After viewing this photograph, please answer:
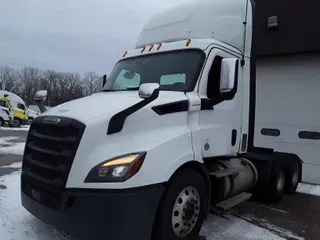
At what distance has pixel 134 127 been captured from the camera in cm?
362

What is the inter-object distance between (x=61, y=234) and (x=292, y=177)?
5.38 metres

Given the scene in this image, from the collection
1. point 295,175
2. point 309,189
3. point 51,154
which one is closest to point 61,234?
point 51,154

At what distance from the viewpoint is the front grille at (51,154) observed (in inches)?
132

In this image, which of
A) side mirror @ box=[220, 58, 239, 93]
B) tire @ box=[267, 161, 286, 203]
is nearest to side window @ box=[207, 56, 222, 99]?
side mirror @ box=[220, 58, 239, 93]

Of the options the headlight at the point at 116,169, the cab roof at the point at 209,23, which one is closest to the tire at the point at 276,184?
the cab roof at the point at 209,23

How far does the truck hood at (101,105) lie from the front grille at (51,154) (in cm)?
13

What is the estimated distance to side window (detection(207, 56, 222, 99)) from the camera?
4531 millimetres

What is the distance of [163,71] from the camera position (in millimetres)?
4676

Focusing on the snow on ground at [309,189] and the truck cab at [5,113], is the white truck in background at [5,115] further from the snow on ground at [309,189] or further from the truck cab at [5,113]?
the snow on ground at [309,189]

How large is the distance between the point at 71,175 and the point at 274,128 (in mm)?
7759

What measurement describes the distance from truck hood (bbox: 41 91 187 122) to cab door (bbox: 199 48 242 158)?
49 cm

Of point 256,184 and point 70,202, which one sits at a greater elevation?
point 70,202

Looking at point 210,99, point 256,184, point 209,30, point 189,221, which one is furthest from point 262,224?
point 209,30

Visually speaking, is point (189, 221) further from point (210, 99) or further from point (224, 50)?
point (224, 50)
